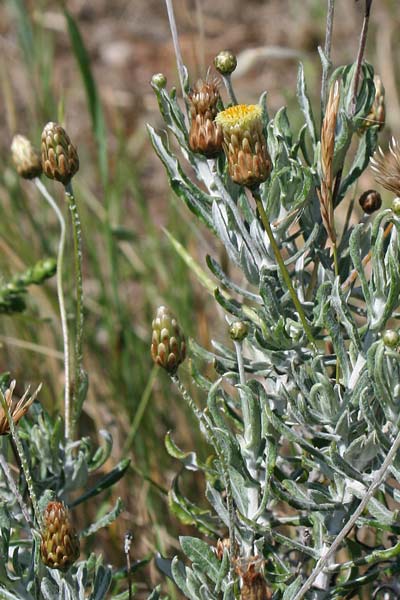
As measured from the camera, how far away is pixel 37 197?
10.9 feet

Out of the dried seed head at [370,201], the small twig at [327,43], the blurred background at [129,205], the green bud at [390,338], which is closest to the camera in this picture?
the green bud at [390,338]

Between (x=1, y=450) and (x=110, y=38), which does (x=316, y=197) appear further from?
(x=110, y=38)

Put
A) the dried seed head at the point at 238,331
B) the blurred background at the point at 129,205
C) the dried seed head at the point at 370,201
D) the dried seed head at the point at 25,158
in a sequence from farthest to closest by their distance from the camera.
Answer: the blurred background at the point at 129,205, the dried seed head at the point at 25,158, the dried seed head at the point at 370,201, the dried seed head at the point at 238,331

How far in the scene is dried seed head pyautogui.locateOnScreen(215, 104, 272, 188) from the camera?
4.35 ft

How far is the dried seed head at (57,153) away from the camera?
155 centimetres

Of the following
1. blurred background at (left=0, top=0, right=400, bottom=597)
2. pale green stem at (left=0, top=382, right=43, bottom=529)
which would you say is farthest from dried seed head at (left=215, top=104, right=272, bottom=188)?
blurred background at (left=0, top=0, right=400, bottom=597)

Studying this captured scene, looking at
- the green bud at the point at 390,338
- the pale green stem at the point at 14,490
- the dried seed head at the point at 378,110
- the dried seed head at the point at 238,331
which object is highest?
the dried seed head at the point at 378,110

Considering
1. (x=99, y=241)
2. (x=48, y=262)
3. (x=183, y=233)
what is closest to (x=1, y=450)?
(x=48, y=262)

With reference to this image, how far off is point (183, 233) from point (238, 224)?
1809 millimetres

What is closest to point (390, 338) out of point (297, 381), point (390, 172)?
point (297, 381)

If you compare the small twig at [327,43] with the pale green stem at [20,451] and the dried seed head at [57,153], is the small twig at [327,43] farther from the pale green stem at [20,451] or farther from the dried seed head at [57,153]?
the pale green stem at [20,451]

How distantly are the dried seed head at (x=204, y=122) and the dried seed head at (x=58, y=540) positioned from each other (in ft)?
1.86

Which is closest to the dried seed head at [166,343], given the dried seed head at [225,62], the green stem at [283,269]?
the green stem at [283,269]

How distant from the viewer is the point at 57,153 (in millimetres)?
1555
